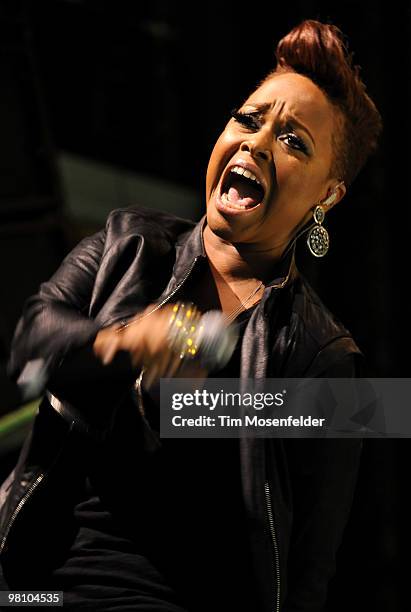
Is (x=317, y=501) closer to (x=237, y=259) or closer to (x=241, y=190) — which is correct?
(x=237, y=259)

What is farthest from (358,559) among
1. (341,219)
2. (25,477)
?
(25,477)

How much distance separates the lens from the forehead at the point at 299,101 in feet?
4.85

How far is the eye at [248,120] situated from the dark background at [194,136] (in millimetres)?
1215

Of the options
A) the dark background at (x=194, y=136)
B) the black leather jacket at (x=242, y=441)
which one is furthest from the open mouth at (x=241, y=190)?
the dark background at (x=194, y=136)

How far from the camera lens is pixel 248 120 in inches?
58.5

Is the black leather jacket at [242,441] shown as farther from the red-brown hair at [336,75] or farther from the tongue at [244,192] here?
the red-brown hair at [336,75]

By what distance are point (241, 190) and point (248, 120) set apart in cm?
12

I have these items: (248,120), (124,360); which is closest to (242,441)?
(124,360)

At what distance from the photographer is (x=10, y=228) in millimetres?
3180

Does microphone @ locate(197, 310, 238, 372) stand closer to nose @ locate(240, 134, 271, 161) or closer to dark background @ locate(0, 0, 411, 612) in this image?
nose @ locate(240, 134, 271, 161)

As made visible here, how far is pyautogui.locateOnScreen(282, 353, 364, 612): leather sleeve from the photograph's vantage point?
1.49m

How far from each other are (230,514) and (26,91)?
219 centimetres

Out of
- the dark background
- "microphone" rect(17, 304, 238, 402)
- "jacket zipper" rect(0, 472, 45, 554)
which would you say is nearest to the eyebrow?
"microphone" rect(17, 304, 238, 402)

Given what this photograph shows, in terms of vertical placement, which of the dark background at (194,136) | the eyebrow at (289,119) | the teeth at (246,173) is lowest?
the dark background at (194,136)
